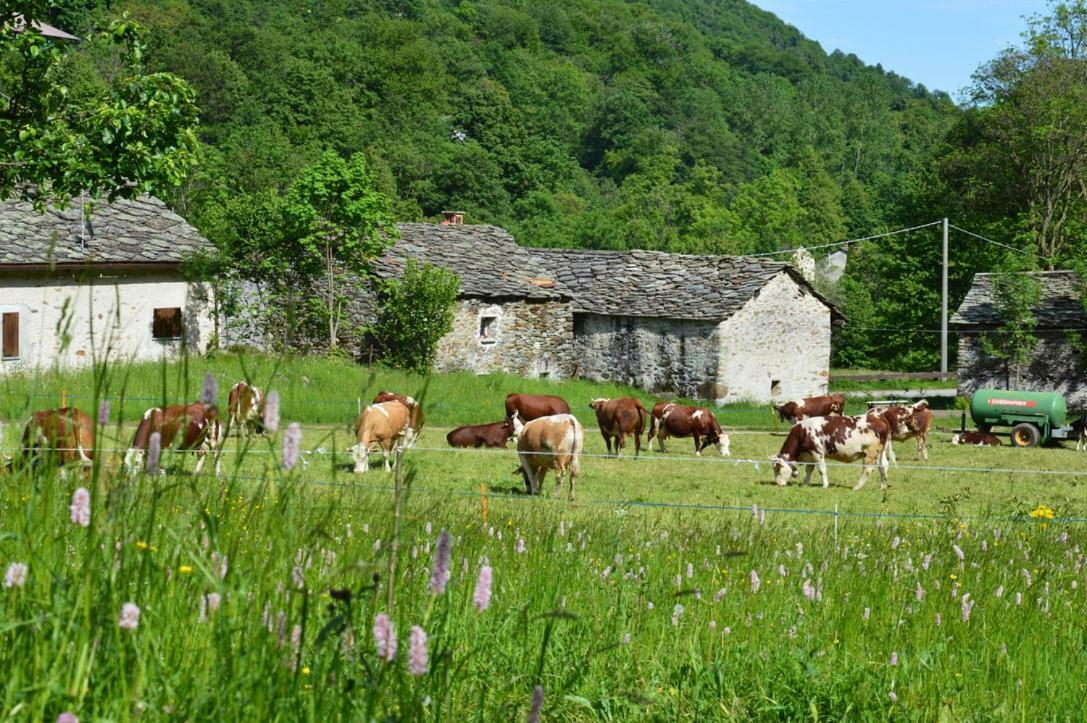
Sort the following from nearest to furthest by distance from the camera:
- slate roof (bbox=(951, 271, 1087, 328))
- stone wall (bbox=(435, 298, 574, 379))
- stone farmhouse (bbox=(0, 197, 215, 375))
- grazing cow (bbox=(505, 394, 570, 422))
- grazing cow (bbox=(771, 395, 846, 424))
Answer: grazing cow (bbox=(505, 394, 570, 422)) → stone farmhouse (bbox=(0, 197, 215, 375)) → grazing cow (bbox=(771, 395, 846, 424)) → stone wall (bbox=(435, 298, 574, 379)) → slate roof (bbox=(951, 271, 1087, 328))

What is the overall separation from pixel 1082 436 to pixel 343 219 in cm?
2044

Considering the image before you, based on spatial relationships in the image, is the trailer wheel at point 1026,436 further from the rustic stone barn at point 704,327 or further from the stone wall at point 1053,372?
the stone wall at point 1053,372

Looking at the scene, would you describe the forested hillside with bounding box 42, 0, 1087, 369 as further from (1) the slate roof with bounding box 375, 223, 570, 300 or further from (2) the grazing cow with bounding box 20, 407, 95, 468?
(2) the grazing cow with bounding box 20, 407, 95, 468

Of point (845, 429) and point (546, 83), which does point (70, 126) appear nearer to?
point (845, 429)

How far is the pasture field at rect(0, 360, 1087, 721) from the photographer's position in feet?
10.0

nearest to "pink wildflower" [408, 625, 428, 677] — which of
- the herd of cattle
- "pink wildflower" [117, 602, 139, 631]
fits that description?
"pink wildflower" [117, 602, 139, 631]

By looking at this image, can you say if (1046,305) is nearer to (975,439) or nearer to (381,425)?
(975,439)

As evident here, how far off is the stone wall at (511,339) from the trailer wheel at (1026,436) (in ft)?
50.6

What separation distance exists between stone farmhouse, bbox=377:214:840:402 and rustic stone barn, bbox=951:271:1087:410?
4.60 m

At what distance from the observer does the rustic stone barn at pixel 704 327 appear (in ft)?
131

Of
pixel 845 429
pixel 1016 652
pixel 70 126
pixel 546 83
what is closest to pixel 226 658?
pixel 1016 652

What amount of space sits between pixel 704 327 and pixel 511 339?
601 cm

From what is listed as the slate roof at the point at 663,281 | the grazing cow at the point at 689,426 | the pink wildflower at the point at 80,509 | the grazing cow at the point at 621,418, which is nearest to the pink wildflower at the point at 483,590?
the pink wildflower at the point at 80,509

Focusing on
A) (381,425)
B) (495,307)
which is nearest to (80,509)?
(381,425)
